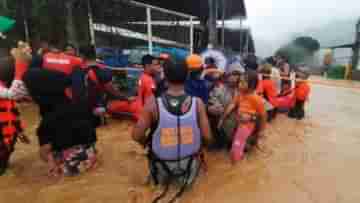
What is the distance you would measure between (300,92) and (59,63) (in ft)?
16.0

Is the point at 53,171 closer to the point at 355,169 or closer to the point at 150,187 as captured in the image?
the point at 150,187

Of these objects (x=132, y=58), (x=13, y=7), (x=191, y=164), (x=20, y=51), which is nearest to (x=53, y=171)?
(x=20, y=51)

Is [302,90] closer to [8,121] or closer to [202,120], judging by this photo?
[202,120]

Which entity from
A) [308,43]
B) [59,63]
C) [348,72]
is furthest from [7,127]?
[308,43]

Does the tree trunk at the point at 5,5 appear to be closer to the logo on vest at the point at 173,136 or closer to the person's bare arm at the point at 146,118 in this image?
the person's bare arm at the point at 146,118

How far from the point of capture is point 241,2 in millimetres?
9758

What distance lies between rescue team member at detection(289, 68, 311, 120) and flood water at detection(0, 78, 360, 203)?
53.8 inches

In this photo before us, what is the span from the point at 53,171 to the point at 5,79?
110cm

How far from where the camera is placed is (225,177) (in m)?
2.85

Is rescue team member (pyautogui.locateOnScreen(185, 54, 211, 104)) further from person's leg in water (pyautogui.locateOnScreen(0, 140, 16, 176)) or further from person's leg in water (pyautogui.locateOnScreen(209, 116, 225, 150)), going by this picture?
person's leg in water (pyautogui.locateOnScreen(0, 140, 16, 176))

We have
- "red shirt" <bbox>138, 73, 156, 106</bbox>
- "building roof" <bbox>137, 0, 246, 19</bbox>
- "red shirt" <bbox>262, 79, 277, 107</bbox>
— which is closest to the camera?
"red shirt" <bbox>138, 73, 156, 106</bbox>

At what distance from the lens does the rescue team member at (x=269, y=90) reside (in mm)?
Result: 4731

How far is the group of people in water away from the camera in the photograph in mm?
2172

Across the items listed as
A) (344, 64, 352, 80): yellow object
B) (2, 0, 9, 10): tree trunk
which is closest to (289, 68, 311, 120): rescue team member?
(2, 0, 9, 10): tree trunk
